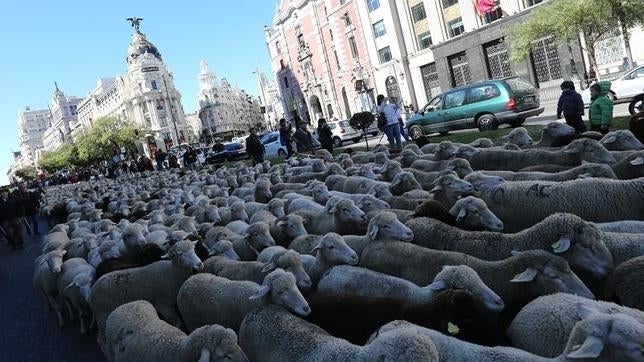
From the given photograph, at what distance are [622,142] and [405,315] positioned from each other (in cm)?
539

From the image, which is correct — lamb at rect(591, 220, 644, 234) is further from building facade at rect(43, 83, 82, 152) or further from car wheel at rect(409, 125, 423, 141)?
building facade at rect(43, 83, 82, 152)

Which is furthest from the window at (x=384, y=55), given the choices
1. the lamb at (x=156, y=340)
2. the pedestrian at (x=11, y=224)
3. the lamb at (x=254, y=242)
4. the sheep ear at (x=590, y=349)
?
the sheep ear at (x=590, y=349)

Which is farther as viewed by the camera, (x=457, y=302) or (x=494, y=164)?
(x=494, y=164)

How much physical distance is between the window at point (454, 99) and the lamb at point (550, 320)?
14826mm

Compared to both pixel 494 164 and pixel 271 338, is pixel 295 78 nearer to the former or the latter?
pixel 494 164

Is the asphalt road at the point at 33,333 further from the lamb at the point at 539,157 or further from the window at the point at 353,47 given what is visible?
the window at the point at 353,47

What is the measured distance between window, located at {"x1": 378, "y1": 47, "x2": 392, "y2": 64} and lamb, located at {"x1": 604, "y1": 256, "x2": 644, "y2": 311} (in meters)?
42.8

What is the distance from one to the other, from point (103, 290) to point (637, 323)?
508 centimetres

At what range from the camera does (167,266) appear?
582cm

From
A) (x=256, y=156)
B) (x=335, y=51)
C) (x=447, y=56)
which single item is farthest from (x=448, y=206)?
(x=335, y=51)

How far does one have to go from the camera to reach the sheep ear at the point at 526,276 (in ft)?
11.8

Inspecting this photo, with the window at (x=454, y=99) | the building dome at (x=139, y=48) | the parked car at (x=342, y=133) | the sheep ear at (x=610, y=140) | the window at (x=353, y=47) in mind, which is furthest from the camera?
the building dome at (x=139, y=48)

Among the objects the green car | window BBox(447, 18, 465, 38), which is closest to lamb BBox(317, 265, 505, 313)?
the green car

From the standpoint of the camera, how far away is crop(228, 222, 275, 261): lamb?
609cm
